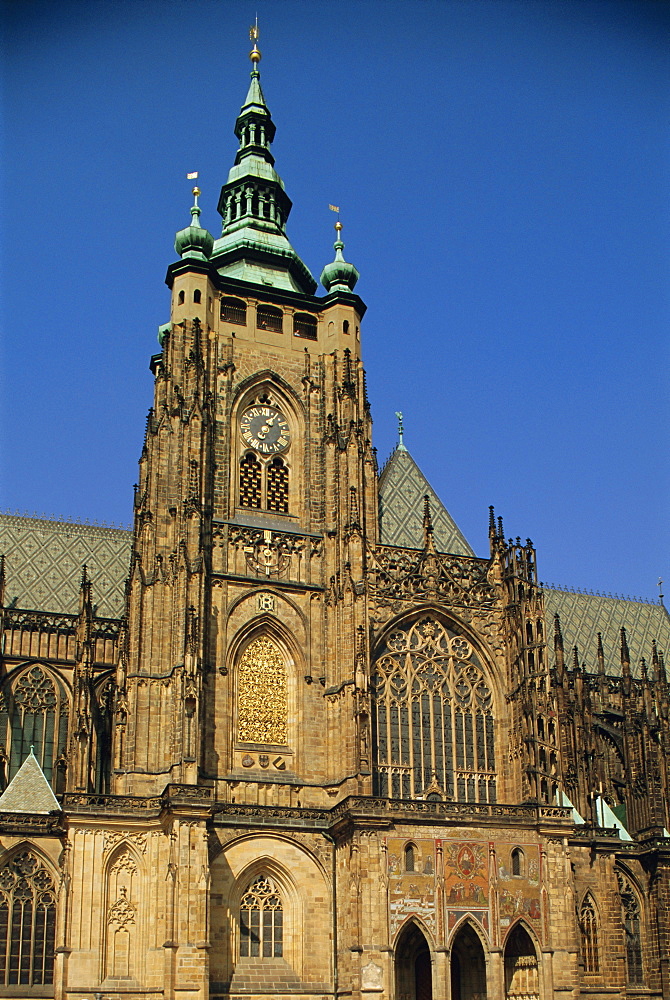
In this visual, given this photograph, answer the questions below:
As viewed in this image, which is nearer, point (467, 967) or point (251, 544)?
point (467, 967)

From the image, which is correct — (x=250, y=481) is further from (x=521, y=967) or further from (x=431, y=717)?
Result: (x=521, y=967)

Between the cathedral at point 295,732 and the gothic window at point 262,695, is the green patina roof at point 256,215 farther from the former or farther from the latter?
the gothic window at point 262,695

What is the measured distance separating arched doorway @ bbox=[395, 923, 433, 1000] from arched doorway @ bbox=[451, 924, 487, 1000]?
88 centimetres

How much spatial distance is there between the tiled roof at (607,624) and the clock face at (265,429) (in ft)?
62.9

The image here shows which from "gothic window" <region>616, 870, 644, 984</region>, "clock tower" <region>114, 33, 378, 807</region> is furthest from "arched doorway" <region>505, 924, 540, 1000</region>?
"gothic window" <region>616, 870, 644, 984</region>

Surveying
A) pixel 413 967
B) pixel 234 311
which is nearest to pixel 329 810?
pixel 413 967

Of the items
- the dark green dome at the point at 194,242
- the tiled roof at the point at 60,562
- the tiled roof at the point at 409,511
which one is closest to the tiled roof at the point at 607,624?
the tiled roof at the point at 409,511

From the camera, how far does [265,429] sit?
4550 centimetres

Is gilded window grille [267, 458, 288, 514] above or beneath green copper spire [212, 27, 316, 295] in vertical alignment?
beneath

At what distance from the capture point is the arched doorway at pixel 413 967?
3938 cm

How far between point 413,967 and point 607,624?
25202 millimetres

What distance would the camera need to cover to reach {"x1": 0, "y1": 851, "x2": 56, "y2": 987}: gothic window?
38.2 m

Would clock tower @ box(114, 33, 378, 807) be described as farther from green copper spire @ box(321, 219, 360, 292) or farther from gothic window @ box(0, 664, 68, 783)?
gothic window @ box(0, 664, 68, 783)

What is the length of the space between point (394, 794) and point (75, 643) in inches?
546
